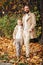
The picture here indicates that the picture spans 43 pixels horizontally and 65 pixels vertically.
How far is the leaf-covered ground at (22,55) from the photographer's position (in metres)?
13.4

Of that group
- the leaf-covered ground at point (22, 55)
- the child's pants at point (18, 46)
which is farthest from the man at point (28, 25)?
the leaf-covered ground at point (22, 55)

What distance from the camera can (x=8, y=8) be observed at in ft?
64.7

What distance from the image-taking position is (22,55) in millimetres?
14164

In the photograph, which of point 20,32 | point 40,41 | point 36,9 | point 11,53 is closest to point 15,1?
point 36,9

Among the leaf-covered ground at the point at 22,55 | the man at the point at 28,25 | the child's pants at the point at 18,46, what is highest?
the man at the point at 28,25

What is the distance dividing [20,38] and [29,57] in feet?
2.97

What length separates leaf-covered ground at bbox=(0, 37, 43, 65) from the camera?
13409mm

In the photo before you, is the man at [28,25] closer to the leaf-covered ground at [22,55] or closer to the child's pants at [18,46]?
the child's pants at [18,46]

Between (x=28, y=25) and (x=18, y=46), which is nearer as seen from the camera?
(x=28, y=25)

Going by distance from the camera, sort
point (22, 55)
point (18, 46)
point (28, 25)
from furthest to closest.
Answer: point (22, 55) < point (18, 46) < point (28, 25)

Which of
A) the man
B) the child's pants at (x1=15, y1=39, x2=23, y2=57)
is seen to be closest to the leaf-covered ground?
the child's pants at (x1=15, y1=39, x2=23, y2=57)

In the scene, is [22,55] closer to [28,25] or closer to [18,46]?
[18,46]

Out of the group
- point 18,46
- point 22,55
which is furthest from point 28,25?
point 22,55

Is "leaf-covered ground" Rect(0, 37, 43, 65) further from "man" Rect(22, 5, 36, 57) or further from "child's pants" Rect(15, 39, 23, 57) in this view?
"man" Rect(22, 5, 36, 57)
